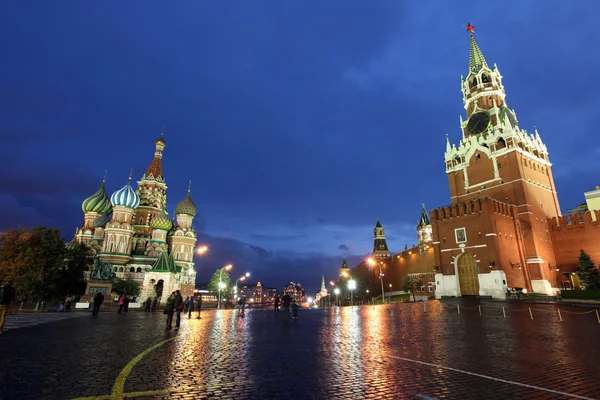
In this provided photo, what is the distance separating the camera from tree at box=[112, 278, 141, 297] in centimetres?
Result: 4891

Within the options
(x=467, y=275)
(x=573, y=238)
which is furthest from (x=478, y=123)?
(x=467, y=275)

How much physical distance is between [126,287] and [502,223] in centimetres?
5354

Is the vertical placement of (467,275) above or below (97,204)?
below

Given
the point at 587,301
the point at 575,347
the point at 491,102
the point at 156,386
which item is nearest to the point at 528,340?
the point at 575,347

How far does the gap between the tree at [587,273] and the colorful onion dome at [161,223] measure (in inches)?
2482

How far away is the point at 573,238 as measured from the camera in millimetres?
40219

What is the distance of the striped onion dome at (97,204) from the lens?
214 feet

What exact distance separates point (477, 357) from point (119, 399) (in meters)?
7.56

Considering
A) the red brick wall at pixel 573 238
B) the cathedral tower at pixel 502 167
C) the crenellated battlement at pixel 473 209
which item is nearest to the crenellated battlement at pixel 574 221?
the red brick wall at pixel 573 238

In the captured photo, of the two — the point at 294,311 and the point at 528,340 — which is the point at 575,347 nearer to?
the point at 528,340

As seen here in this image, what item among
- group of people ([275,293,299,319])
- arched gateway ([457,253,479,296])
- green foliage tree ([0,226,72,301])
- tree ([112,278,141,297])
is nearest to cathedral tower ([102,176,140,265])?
tree ([112,278,141,297])

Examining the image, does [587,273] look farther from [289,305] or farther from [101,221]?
[101,221]

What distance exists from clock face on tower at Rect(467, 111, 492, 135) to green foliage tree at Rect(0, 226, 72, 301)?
5895 centimetres

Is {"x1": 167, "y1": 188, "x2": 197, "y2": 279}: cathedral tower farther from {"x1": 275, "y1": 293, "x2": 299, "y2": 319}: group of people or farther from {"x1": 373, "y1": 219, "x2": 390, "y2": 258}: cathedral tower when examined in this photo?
{"x1": 373, "y1": 219, "x2": 390, "y2": 258}: cathedral tower
